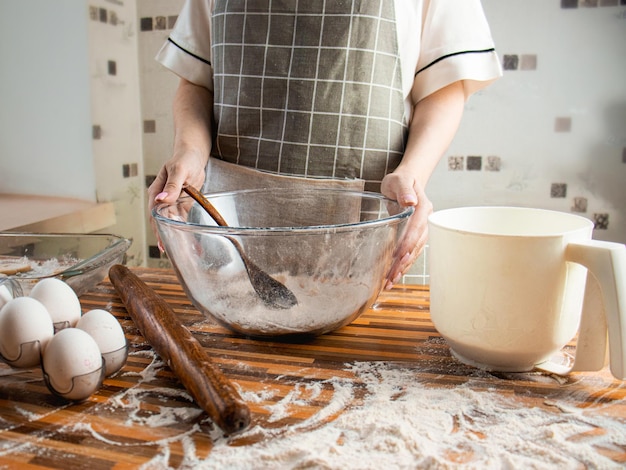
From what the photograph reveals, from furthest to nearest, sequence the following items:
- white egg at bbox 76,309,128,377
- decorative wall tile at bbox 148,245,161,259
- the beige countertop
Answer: decorative wall tile at bbox 148,245,161,259
the beige countertop
white egg at bbox 76,309,128,377

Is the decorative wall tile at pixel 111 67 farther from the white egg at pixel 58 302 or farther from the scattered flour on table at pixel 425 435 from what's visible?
the scattered flour on table at pixel 425 435

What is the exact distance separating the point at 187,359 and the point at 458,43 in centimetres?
75

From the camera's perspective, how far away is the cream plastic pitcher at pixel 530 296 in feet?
1.65

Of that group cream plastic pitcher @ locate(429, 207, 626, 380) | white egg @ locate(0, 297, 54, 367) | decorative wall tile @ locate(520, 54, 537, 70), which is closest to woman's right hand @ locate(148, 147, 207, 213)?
white egg @ locate(0, 297, 54, 367)

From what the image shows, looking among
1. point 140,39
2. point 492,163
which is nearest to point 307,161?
point 492,163

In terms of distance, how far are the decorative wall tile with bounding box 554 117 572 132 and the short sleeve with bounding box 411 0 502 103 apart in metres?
0.92

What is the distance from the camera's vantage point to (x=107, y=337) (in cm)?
53

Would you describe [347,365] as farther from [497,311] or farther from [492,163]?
[492,163]

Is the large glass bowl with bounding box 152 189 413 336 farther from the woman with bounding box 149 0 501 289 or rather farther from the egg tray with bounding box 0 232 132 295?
the woman with bounding box 149 0 501 289

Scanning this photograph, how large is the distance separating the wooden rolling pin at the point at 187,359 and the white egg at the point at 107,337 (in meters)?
0.04

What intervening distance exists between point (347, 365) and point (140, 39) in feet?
5.77

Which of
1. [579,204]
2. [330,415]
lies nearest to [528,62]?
[579,204]

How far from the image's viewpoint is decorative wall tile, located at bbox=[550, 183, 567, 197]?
186cm

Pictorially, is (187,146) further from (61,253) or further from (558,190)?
(558,190)
